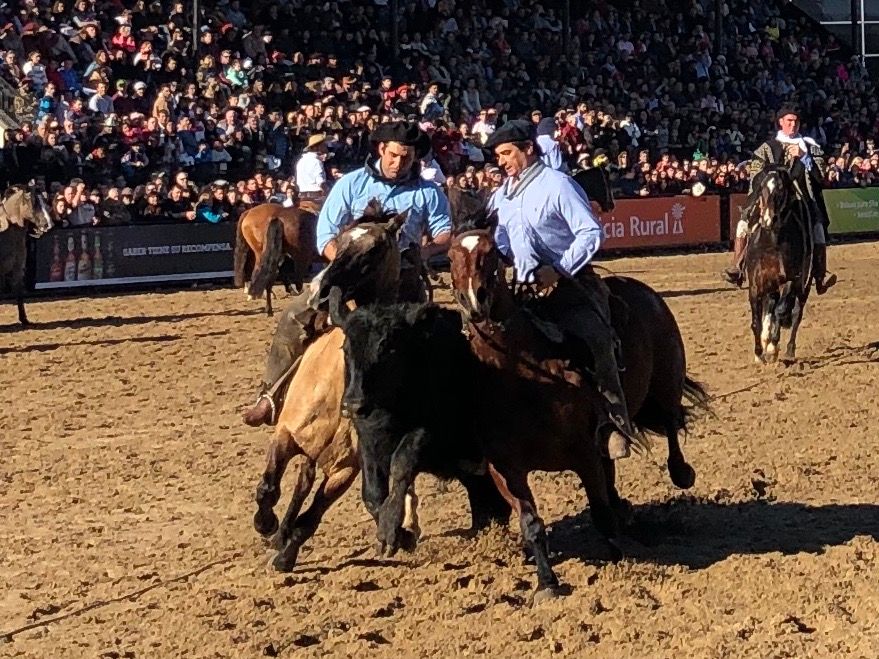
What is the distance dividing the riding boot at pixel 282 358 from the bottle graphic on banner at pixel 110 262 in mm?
14689

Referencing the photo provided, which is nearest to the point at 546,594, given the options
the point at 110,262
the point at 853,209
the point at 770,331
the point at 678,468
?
the point at 678,468

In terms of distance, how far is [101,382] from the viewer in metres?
13.2

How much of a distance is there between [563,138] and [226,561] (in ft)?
67.3

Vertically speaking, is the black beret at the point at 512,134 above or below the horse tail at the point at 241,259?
above

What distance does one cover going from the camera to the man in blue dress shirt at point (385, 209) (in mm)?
7090

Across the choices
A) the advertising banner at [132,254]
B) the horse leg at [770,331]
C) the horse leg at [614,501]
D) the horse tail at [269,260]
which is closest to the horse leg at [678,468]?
the horse leg at [614,501]

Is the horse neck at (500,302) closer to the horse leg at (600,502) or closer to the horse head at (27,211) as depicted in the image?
the horse leg at (600,502)

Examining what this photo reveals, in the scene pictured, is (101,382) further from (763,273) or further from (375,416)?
(375,416)

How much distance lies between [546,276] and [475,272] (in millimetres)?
670

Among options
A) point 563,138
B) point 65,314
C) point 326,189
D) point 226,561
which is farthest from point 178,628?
point 563,138

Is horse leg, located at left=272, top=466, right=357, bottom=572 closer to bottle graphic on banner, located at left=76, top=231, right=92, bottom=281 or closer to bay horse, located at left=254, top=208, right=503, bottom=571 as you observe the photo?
bay horse, located at left=254, top=208, right=503, bottom=571

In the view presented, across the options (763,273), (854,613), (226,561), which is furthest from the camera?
(763,273)

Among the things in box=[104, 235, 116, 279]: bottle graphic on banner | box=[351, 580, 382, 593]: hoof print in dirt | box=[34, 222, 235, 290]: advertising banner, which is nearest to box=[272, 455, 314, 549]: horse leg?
box=[351, 580, 382, 593]: hoof print in dirt

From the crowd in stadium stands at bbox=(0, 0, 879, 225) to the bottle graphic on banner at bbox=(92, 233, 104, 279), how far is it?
A: 330mm
